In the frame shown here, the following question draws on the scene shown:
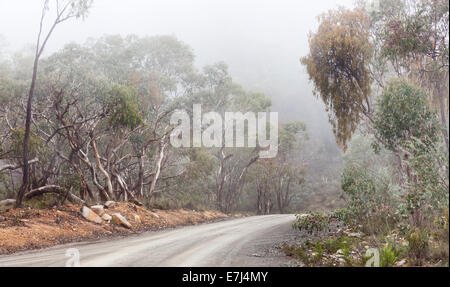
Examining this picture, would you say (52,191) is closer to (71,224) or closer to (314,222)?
(71,224)

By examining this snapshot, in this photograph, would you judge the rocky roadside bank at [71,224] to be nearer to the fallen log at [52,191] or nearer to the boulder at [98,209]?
the boulder at [98,209]

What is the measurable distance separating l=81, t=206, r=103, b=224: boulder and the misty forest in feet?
3.36

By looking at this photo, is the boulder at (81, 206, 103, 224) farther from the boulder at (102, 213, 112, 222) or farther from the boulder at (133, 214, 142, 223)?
the boulder at (133, 214, 142, 223)

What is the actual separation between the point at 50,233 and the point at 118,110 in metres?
6.69

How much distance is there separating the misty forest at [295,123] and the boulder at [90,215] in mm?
1025

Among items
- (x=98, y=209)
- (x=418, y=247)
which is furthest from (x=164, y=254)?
(x=98, y=209)

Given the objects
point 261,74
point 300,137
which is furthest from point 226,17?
point 300,137

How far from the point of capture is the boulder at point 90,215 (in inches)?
577

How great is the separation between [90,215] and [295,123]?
28.2 m

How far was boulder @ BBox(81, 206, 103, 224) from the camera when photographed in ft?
48.1

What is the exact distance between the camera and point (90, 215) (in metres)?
14.8

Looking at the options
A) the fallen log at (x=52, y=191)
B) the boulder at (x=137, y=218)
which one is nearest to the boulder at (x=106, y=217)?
the boulder at (x=137, y=218)
